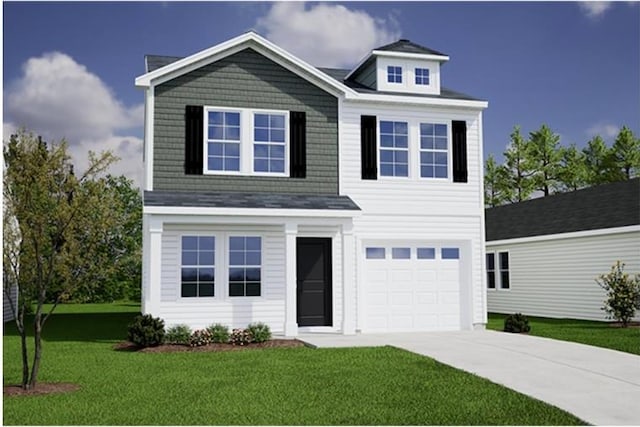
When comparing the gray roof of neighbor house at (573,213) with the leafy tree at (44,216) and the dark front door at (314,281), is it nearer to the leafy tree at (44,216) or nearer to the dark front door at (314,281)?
the dark front door at (314,281)

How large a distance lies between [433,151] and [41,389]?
1137 cm

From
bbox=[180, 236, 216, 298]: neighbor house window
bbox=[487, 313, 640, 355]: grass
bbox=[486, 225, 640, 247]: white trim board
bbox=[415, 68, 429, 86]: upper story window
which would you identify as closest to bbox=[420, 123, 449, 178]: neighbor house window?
bbox=[415, 68, 429, 86]: upper story window

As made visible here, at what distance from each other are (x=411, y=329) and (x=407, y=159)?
4.27 m

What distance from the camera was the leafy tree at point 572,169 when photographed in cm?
4391

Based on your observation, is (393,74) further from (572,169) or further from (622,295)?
(572,169)

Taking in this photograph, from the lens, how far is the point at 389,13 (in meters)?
24.6

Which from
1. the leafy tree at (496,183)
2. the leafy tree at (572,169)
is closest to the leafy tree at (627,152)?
the leafy tree at (572,169)

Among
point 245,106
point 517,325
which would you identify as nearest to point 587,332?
point 517,325

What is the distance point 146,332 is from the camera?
46.7 ft

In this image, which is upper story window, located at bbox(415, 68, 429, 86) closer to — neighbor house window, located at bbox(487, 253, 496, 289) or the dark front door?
the dark front door

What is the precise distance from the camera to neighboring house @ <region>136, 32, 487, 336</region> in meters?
15.9

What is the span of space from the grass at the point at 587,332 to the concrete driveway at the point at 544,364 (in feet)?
2.67

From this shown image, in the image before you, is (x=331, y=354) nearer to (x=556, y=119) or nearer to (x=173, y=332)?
(x=173, y=332)

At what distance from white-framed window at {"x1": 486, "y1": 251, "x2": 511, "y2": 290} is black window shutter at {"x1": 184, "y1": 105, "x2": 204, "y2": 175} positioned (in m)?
13.8
